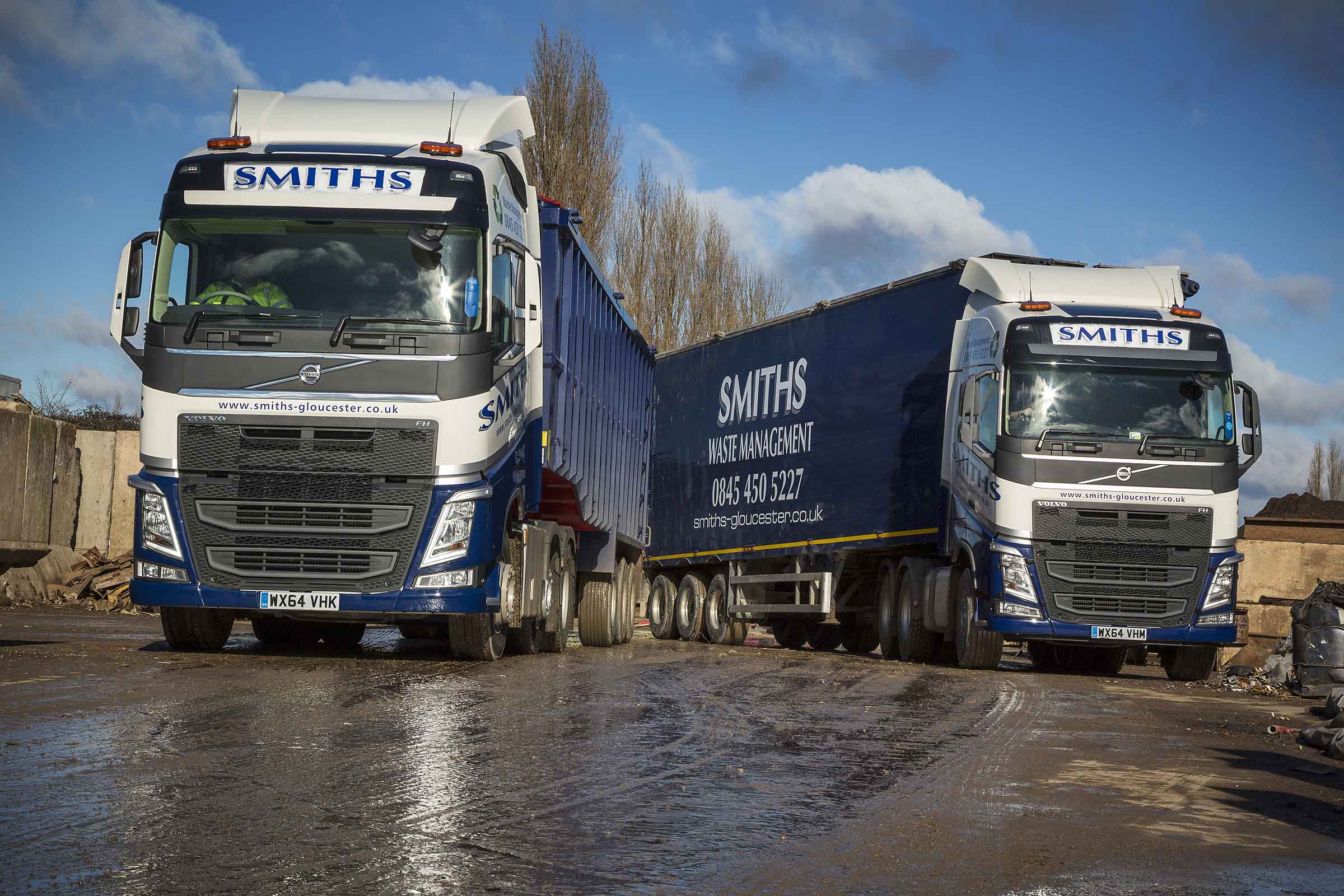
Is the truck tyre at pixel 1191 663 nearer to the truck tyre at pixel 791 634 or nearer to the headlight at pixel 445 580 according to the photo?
the truck tyre at pixel 791 634

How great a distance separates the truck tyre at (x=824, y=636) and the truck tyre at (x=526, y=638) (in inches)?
302

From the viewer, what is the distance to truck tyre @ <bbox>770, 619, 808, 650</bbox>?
23016 millimetres

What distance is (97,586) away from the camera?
2428 centimetres

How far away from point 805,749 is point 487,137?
6.68 metres

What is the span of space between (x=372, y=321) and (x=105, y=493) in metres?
17.9

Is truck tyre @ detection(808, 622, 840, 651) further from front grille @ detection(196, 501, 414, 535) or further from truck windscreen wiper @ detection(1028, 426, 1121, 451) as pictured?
front grille @ detection(196, 501, 414, 535)

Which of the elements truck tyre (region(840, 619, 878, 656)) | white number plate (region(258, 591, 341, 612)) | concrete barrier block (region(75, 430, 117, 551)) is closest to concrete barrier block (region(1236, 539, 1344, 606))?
truck tyre (region(840, 619, 878, 656))

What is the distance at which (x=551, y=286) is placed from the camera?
1423 cm

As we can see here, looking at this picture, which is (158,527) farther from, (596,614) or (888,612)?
(888,612)

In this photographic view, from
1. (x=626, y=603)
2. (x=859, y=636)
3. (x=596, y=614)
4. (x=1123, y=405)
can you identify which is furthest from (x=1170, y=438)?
(x=626, y=603)

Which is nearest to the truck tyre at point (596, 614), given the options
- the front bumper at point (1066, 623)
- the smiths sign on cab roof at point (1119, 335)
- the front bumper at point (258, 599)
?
the front bumper at point (1066, 623)

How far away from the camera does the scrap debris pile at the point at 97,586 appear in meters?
23.9

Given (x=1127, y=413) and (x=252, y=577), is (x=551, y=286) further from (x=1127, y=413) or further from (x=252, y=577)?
(x=1127, y=413)

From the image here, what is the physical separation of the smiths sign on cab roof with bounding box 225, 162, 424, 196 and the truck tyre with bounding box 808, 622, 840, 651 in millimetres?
11890
